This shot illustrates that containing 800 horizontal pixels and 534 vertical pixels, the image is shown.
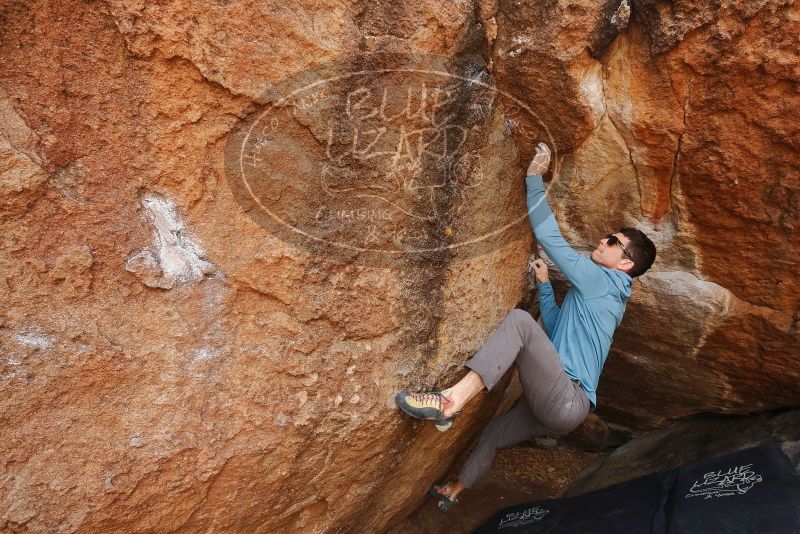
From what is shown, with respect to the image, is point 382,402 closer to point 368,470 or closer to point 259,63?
point 368,470

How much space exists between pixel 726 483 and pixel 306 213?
183cm

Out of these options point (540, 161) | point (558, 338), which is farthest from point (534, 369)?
point (540, 161)

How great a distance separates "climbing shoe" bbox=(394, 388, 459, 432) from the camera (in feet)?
6.70

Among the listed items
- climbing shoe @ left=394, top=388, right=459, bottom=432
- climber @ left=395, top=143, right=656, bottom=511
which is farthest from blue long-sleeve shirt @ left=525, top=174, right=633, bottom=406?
climbing shoe @ left=394, top=388, right=459, bottom=432

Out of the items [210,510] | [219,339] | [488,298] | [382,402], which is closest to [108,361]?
[219,339]

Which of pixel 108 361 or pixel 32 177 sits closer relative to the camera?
pixel 32 177

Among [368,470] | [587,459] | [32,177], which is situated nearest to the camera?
[32,177]

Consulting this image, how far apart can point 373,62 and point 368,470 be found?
53.9 inches

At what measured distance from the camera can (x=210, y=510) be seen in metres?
1.87

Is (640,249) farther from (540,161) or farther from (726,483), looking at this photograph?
(726,483)

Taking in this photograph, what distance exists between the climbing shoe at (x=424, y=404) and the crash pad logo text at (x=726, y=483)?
104cm

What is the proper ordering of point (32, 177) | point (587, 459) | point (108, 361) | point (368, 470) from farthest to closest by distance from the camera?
point (587, 459) < point (368, 470) < point (108, 361) < point (32, 177)

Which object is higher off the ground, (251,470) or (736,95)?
(736,95)

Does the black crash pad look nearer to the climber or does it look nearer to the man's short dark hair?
the climber
